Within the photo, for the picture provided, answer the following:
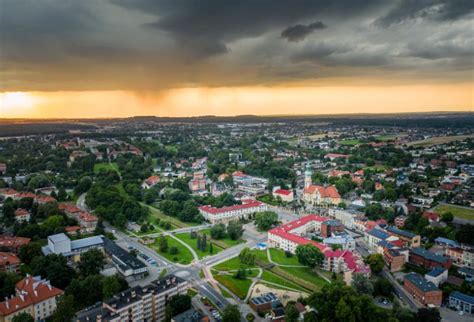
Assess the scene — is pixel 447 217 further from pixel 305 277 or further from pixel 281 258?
pixel 305 277

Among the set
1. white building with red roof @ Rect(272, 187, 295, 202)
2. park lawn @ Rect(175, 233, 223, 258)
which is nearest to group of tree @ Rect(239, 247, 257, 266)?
park lawn @ Rect(175, 233, 223, 258)

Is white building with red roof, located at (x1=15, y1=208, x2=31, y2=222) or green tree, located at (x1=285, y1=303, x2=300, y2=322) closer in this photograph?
green tree, located at (x1=285, y1=303, x2=300, y2=322)

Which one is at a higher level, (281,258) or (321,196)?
(321,196)

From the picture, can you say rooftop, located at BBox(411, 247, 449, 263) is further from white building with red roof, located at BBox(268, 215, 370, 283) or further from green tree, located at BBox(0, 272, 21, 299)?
green tree, located at BBox(0, 272, 21, 299)

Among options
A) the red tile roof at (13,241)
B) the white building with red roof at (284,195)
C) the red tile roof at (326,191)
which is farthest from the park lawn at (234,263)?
the white building with red roof at (284,195)

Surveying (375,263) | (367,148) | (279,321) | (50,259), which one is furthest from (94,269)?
(367,148)

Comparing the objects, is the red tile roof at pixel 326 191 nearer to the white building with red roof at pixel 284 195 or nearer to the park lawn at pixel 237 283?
the white building with red roof at pixel 284 195

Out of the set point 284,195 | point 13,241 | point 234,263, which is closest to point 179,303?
point 234,263
